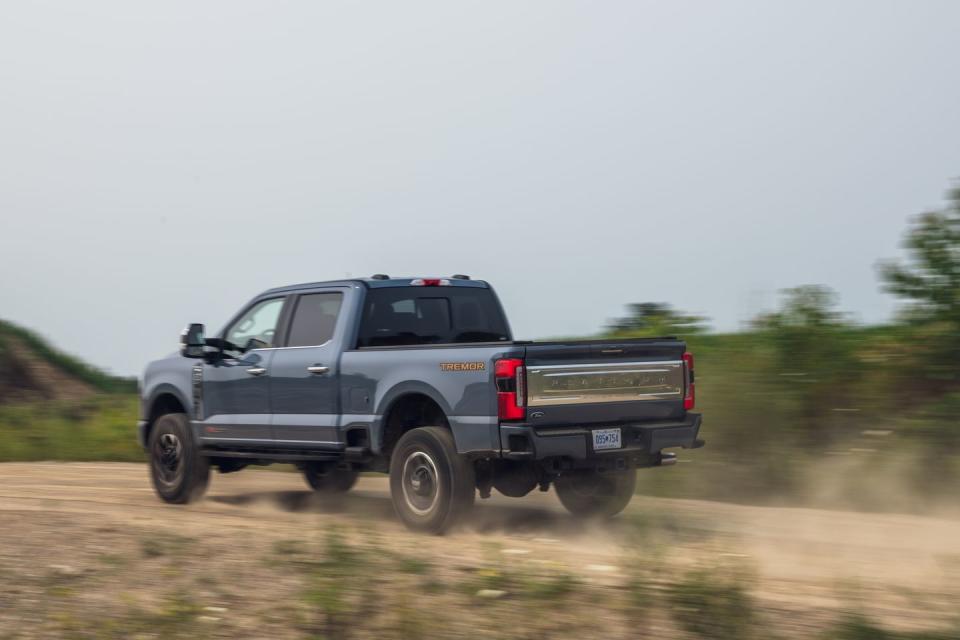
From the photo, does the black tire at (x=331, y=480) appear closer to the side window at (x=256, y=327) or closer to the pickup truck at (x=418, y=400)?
the pickup truck at (x=418, y=400)

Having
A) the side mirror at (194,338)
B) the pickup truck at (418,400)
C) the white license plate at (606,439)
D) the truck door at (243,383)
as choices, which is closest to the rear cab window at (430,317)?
the pickup truck at (418,400)

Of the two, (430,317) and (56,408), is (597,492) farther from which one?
(56,408)

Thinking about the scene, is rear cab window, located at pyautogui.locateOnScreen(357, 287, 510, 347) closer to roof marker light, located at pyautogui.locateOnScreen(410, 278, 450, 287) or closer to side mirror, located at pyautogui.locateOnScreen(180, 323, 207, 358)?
roof marker light, located at pyautogui.locateOnScreen(410, 278, 450, 287)

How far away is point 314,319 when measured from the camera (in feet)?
33.7

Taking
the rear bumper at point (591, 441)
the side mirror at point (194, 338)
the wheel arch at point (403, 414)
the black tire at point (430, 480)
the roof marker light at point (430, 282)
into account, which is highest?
the roof marker light at point (430, 282)

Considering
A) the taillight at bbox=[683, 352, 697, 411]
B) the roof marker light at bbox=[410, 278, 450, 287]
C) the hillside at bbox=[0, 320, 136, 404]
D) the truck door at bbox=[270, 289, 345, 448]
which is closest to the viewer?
the taillight at bbox=[683, 352, 697, 411]

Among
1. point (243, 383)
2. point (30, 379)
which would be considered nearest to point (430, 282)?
point (243, 383)

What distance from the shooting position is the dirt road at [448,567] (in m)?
5.96

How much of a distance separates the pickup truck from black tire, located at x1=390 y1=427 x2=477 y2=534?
0.01 metres

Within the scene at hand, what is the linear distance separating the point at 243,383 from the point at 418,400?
7.40 feet

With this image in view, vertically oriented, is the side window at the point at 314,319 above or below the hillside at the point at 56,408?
above

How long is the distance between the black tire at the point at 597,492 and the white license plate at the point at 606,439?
3.57 ft

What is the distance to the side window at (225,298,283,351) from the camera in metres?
10.7

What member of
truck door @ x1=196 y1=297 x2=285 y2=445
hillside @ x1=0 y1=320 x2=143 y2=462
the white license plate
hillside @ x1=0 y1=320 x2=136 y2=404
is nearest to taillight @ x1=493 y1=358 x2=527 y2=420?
the white license plate
